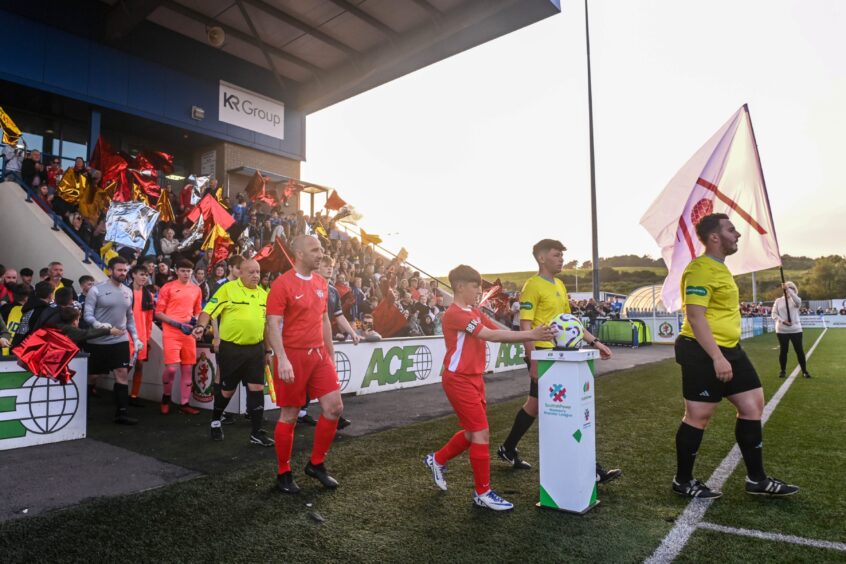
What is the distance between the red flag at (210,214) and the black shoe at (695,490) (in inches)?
431

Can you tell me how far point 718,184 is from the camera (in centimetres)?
570

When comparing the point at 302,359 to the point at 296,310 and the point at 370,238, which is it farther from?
the point at 370,238

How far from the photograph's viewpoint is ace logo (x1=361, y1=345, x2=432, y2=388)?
9.84 m

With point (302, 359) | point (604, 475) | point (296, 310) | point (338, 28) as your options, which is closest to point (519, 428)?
point (604, 475)

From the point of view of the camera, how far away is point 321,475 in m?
4.38

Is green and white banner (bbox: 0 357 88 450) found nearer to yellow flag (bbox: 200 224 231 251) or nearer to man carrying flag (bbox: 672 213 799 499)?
yellow flag (bbox: 200 224 231 251)

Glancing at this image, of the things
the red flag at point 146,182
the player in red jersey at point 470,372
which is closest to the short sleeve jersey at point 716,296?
the player in red jersey at point 470,372

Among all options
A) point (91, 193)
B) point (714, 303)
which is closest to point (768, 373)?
point (714, 303)

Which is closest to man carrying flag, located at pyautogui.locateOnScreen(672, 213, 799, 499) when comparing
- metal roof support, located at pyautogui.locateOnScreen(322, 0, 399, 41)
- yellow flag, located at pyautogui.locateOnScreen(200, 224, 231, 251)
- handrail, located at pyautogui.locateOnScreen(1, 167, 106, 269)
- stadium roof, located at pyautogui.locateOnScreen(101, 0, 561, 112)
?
yellow flag, located at pyautogui.locateOnScreen(200, 224, 231, 251)

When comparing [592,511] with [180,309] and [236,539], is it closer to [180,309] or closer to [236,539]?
[236,539]

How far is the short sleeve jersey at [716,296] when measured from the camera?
394 centimetres

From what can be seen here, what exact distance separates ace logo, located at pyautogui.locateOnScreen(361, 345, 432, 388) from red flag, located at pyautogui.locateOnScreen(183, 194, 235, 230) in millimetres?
5272

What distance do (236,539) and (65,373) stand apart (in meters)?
3.89

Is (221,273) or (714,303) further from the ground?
(221,273)
